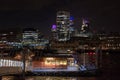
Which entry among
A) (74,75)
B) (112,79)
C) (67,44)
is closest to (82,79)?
(74,75)

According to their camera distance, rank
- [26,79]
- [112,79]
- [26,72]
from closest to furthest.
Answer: [26,79] → [26,72] → [112,79]

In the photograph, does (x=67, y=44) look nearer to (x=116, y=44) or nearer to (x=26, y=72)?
(x=116, y=44)

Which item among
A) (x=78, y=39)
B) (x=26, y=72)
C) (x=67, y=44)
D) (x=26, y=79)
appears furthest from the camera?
(x=78, y=39)

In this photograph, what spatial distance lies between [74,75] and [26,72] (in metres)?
4.74

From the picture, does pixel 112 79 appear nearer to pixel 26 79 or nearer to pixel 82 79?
pixel 82 79

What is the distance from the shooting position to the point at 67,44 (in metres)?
128

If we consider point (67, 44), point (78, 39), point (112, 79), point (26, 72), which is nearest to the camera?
point (26, 72)

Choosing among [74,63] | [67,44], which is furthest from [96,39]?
[74,63]

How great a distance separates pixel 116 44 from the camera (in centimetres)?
13950

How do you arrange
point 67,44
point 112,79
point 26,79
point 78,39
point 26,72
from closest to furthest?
point 26,79 < point 26,72 < point 112,79 < point 67,44 < point 78,39

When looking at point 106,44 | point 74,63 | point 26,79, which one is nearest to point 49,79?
point 26,79

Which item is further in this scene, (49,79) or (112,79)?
(112,79)

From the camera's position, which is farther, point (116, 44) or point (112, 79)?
point (116, 44)

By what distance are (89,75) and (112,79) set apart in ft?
19.1
